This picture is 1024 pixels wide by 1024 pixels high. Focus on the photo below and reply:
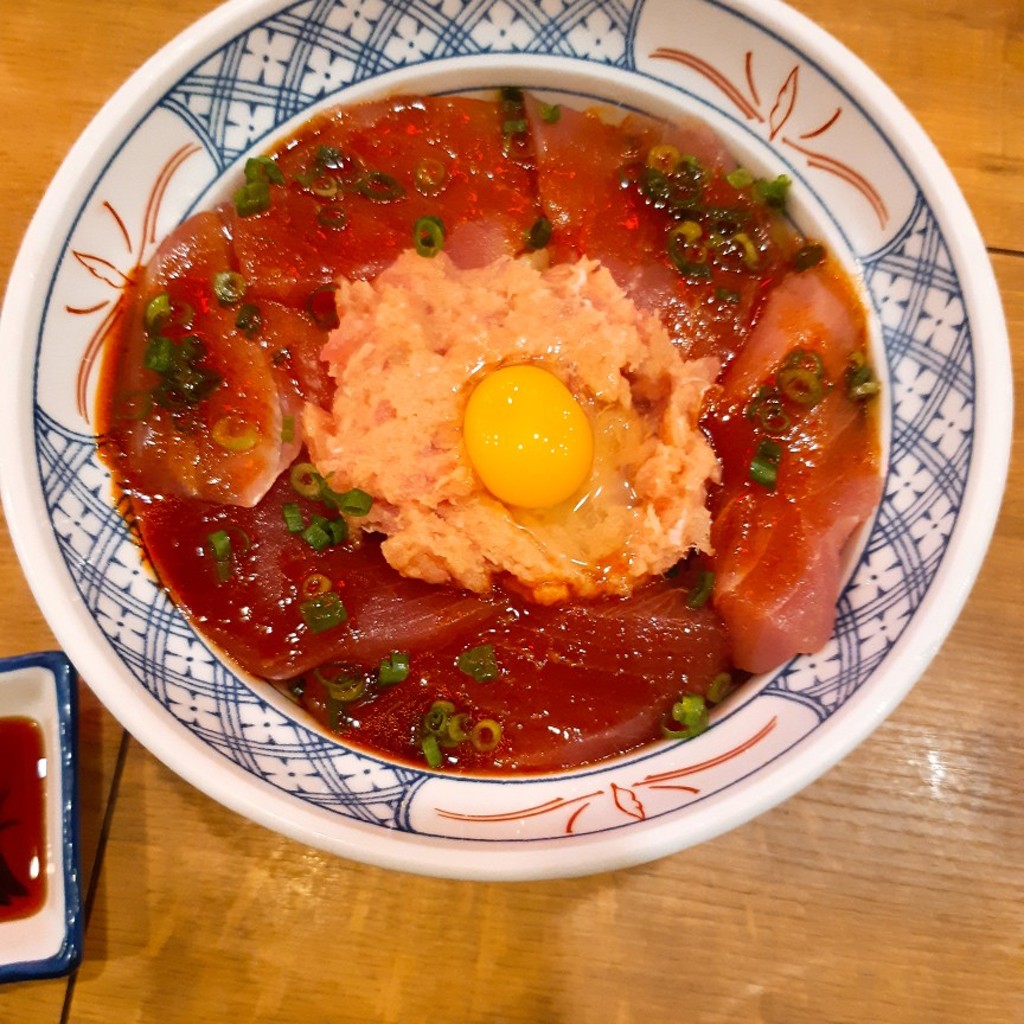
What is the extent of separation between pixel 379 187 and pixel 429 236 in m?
0.24

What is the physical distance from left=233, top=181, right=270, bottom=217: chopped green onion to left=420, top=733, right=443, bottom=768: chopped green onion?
1575mm

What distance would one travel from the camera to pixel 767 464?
2.29 m

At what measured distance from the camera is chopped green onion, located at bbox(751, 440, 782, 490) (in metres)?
2.28

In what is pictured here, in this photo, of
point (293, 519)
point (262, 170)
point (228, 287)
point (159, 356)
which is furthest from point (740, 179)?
point (159, 356)

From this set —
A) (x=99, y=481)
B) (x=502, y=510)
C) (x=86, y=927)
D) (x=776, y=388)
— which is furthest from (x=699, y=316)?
(x=86, y=927)

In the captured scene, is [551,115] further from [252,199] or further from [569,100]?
[252,199]

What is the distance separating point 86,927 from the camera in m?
2.33

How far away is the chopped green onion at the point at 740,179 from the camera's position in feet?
7.88

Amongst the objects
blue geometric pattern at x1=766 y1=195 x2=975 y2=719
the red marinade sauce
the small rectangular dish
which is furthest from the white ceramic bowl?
the red marinade sauce

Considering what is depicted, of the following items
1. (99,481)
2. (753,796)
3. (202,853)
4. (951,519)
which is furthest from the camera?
(202,853)

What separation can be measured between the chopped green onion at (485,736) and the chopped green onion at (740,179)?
1696 millimetres

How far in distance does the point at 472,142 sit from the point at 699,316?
866mm

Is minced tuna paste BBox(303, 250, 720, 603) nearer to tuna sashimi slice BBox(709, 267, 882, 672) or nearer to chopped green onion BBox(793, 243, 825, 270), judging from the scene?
tuna sashimi slice BBox(709, 267, 882, 672)

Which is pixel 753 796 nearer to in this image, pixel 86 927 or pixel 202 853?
pixel 202 853
